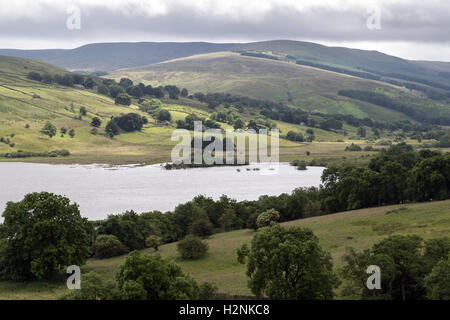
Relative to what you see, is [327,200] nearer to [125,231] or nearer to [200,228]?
[200,228]

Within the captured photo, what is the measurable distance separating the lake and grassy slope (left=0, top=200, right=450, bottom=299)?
29604 millimetres

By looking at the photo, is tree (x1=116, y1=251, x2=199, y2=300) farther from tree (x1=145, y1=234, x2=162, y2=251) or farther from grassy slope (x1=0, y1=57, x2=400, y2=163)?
grassy slope (x1=0, y1=57, x2=400, y2=163)

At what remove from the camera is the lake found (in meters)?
95.0

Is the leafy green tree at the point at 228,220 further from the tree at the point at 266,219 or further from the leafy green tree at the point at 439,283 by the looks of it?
the leafy green tree at the point at 439,283

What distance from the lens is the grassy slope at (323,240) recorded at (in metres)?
42.8

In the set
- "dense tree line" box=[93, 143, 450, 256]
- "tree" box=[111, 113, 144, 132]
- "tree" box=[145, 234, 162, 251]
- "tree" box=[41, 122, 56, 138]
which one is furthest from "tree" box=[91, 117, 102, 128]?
"tree" box=[145, 234, 162, 251]

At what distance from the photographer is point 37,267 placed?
1806 inches

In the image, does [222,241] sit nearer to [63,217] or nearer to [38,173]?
[63,217]

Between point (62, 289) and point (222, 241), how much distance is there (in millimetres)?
23324

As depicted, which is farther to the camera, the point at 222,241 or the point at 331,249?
the point at 222,241

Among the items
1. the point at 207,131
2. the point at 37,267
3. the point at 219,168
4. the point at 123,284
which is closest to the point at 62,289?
the point at 37,267

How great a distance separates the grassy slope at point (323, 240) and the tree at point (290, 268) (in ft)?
15.8

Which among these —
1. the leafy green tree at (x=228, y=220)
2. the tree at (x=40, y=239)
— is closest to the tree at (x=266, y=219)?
the leafy green tree at (x=228, y=220)

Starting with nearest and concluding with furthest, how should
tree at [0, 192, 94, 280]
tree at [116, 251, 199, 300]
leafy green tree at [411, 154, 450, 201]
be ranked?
tree at [116, 251, 199, 300], tree at [0, 192, 94, 280], leafy green tree at [411, 154, 450, 201]
